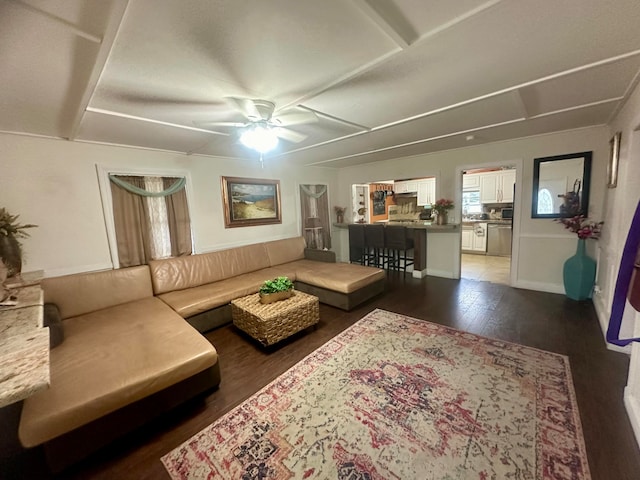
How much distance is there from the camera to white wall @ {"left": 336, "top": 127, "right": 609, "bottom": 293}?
130 inches

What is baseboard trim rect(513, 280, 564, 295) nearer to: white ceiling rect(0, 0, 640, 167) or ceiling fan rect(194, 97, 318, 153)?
white ceiling rect(0, 0, 640, 167)

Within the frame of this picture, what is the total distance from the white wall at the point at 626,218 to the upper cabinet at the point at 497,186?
332 cm

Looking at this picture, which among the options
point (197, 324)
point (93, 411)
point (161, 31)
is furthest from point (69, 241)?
point (161, 31)

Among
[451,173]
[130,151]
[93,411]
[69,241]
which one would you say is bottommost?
[93,411]

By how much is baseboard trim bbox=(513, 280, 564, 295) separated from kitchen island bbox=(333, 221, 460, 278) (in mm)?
919

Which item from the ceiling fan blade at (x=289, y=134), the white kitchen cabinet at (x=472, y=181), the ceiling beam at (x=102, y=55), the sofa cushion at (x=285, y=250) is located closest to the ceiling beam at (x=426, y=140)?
the sofa cushion at (x=285, y=250)

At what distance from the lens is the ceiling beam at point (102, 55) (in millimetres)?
1042

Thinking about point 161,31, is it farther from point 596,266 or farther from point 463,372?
point 596,266

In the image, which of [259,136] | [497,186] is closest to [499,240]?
[497,186]

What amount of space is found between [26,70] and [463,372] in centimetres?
359

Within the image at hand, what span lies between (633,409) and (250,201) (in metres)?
4.65

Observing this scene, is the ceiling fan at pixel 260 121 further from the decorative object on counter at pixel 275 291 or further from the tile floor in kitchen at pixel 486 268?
the tile floor in kitchen at pixel 486 268

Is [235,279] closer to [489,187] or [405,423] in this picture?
[405,423]

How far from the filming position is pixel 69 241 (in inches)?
111
